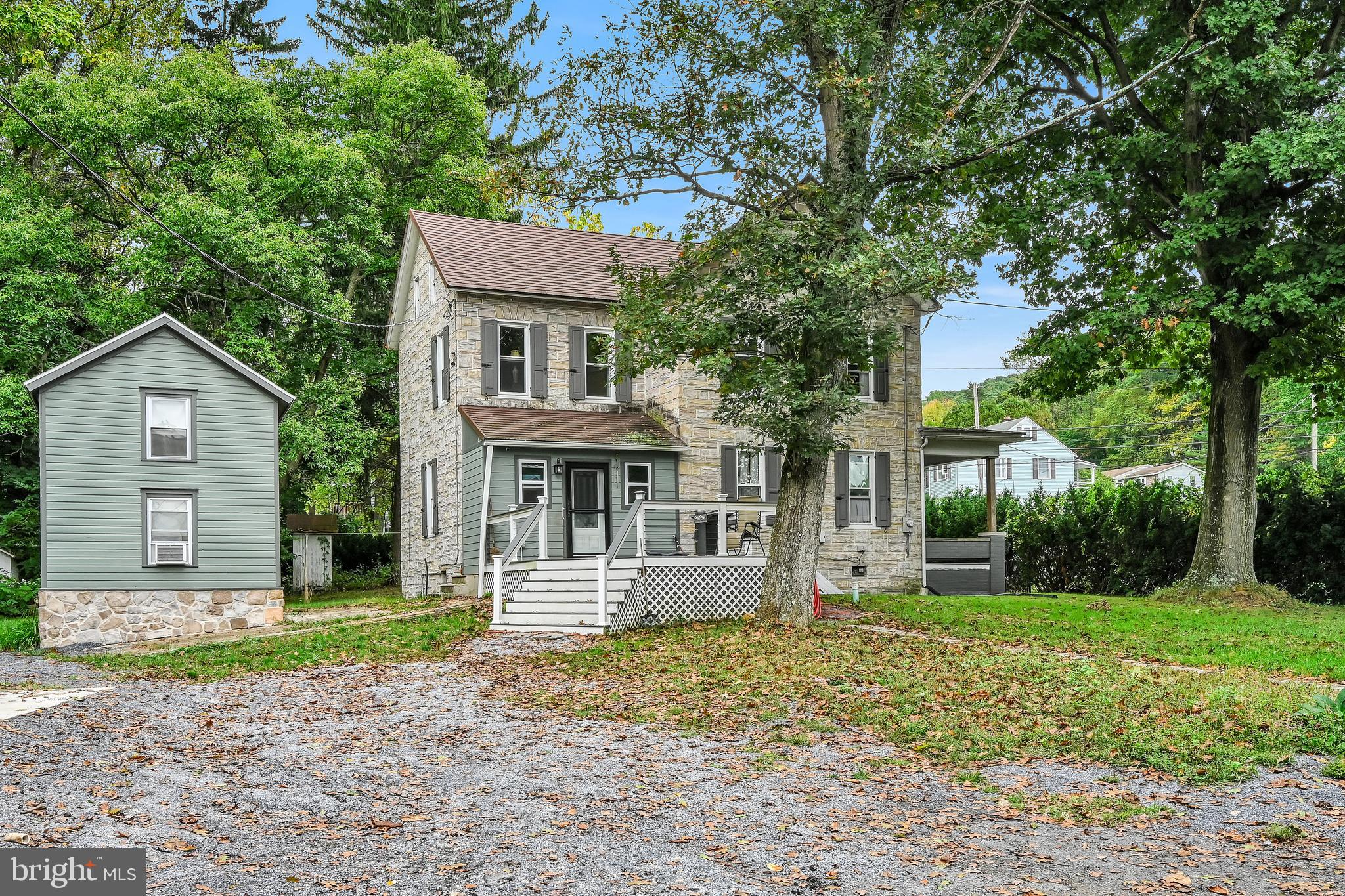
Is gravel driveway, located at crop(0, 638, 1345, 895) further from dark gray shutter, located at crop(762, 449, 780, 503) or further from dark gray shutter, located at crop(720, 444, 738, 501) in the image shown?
dark gray shutter, located at crop(762, 449, 780, 503)

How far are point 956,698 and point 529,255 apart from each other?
54.6ft

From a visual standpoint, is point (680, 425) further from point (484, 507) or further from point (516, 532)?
point (516, 532)

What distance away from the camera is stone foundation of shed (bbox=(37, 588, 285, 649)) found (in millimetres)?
18859

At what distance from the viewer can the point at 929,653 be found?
12531 millimetres

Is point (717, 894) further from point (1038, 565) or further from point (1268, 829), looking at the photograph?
point (1038, 565)

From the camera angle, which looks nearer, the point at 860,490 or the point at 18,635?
the point at 18,635

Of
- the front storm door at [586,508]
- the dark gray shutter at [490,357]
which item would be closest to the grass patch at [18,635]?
the dark gray shutter at [490,357]

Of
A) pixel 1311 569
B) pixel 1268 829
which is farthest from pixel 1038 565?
pixel 1268 829

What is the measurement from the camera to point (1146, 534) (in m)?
24.5

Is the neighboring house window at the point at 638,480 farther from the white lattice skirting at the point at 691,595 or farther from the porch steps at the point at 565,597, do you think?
the white lattice skirting at the point at 691,595

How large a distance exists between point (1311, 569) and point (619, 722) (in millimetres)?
18139

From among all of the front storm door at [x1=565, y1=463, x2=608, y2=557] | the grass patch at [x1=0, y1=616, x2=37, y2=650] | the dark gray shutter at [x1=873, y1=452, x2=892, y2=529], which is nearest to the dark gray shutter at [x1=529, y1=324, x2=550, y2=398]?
the front storm door at [x1=565, y1=463, x2=608, y2=557]

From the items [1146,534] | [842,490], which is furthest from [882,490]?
[1146,534]

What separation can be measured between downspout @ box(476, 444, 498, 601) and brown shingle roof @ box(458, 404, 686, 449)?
0.38 m
